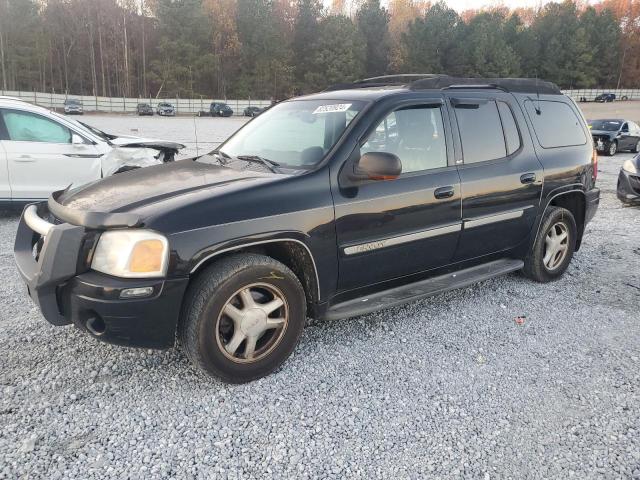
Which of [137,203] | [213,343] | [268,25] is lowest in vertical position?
[213,343]

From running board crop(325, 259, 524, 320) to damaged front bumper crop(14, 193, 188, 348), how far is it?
1.10 m

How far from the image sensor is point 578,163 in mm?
4848

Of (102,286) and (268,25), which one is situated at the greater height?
(268,25)

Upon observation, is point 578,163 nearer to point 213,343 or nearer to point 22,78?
point 213,343

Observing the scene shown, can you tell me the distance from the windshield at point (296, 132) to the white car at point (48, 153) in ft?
11.2

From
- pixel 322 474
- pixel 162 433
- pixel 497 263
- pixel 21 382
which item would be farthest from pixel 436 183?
pixel 21 382

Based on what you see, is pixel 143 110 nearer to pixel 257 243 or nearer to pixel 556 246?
pixel 556 246

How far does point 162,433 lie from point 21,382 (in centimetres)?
106

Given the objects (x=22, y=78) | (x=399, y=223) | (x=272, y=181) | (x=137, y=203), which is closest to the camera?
(x=137, y=203)

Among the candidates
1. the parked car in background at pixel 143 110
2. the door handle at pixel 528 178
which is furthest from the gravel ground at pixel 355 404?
the parked car in background at pixel 143 110

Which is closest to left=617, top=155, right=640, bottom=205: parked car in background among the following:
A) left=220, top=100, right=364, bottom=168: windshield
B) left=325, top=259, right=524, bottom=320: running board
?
left=325, top=259, right=524, bottom=320: running board

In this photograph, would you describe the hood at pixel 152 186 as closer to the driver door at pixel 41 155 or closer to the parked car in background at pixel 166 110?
the driver door at pixel 41 155

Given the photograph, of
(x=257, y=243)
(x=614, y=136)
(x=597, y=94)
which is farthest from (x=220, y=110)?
(x=597, y=94)

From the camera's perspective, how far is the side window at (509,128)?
4.30 metres
